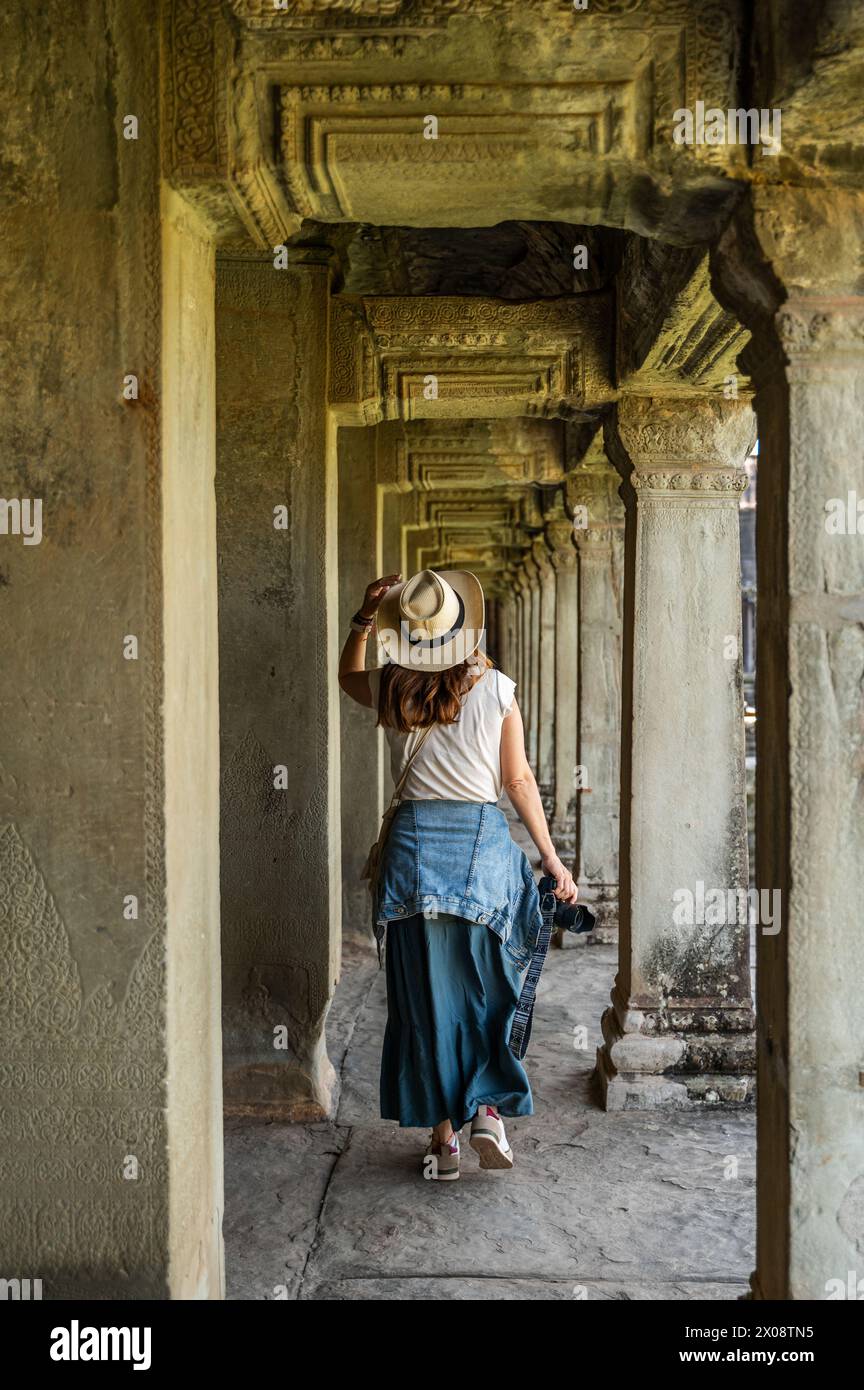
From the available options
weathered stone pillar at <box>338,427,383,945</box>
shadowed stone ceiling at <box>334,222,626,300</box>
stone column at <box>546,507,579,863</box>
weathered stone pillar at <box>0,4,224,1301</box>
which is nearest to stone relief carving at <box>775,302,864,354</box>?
weathered stone pillar at <box>0,4,224,1301</box>

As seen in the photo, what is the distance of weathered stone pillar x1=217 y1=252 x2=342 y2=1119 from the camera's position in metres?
4.74

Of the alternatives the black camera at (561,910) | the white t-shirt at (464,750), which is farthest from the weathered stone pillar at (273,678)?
the black camera at (561,910)

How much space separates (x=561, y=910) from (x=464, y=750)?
2.26ft

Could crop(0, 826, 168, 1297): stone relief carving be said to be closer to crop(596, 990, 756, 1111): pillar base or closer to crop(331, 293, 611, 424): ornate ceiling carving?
crop(596, 990, 756, 1111): pillar base

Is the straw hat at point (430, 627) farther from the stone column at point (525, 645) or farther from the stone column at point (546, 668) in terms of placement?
the stone column at point (525, 645)

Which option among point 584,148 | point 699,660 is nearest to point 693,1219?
point 699,660

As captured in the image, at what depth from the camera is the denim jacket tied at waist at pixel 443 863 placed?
Result: 3.79 m

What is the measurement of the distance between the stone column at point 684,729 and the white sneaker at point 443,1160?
Answer: 1.08 meters

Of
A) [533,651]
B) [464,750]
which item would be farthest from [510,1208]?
[533,651]

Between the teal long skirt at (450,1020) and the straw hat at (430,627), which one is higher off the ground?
the straw hat at (430,627)

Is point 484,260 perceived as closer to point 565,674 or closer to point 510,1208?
point 510,1208

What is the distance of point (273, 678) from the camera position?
4746 millimetres

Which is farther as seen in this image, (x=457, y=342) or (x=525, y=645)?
(x=525, y=645)

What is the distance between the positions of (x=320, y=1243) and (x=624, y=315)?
12.0ft
